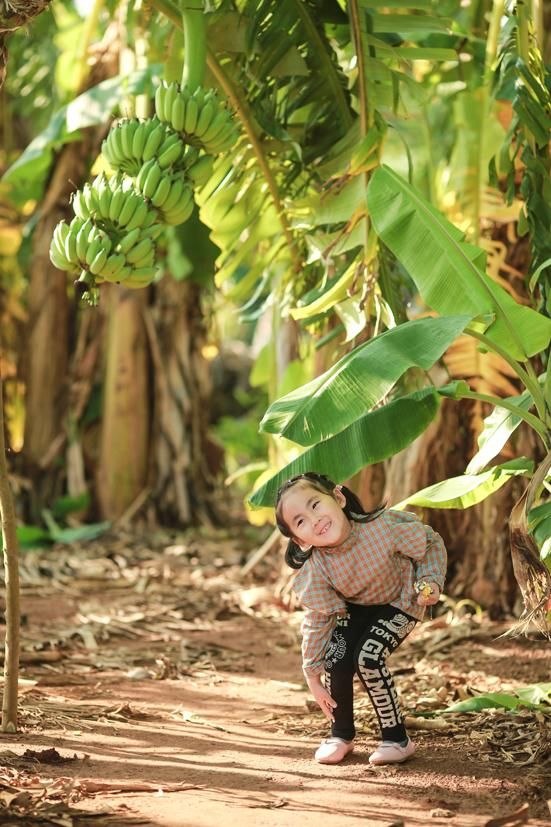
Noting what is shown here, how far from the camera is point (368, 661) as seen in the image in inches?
108

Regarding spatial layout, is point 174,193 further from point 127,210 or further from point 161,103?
point 161,103

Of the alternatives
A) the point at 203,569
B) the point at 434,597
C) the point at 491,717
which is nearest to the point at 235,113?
the point at 434,597

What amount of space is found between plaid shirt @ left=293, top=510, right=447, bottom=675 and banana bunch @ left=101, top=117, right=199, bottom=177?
1.33 m

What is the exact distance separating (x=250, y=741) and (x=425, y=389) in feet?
3.93

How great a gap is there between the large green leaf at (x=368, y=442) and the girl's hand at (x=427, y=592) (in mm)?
362

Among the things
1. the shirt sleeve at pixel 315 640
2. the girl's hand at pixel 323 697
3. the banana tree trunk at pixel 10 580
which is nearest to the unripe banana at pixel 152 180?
the banana tree trunk at pixel 10 580

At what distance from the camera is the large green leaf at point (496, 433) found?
114 inches

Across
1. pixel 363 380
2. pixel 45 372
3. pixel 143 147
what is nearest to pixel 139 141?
pixel 143 147

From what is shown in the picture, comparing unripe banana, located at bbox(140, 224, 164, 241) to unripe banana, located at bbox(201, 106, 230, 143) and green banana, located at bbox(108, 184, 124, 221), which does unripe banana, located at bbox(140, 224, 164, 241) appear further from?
unripe banana, located at bbox(201, 106, 230, 143)

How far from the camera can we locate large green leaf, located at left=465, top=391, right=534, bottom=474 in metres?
2.89

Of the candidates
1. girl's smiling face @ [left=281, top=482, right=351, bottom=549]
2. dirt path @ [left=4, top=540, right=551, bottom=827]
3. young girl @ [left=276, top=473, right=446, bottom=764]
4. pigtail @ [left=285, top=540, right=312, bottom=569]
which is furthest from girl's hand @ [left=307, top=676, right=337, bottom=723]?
girl's smiling face @ [left=281, top=482, right=351, bottom=549]

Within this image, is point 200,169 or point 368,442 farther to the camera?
point 200,169

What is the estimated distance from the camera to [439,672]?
4.00 metres

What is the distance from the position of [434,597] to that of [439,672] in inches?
54.2
